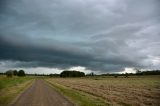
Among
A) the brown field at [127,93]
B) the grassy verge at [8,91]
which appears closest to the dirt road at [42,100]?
the grassy verge at [8,91]

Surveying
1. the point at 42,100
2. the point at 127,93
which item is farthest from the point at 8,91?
the point at 127,93

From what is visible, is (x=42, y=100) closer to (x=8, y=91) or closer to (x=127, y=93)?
(x=127, y=93)

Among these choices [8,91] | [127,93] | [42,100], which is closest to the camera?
[42,100]

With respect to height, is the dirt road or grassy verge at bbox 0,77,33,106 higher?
grassy verge at bbox 0,77,33,106

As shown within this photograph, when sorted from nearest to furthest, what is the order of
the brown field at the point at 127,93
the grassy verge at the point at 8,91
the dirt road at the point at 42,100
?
the dirt road at the point at 42,100 < the brown field at the point at 127,93 < the grassy verge at the point at 8,91

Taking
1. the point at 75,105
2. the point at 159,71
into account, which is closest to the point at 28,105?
the point at 75,105

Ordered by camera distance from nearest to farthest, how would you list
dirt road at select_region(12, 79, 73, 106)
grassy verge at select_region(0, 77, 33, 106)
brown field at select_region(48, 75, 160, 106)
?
dirt road at select_region(12, 79, 73, 106)
brown field at select_region(48, 75, 160, 106)
grassy verge at select_region(0, 77, 33, 106)

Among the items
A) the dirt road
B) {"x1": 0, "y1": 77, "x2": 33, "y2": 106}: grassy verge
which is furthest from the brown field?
{"x1": 0, "y1": 77, "x2": 33, "y2": 106}: grassy verge

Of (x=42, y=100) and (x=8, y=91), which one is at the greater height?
(x=8, y=91)

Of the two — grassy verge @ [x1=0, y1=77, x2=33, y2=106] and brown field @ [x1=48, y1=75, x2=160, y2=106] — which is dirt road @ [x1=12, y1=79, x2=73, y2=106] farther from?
brown field @ [x1=48, y1=75, x2=160, y2=106]

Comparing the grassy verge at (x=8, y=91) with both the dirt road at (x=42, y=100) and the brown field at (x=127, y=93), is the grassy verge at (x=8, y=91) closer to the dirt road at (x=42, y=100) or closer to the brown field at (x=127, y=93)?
the dirt road at (x=42, y=100)

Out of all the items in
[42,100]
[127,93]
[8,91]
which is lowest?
[42,100]

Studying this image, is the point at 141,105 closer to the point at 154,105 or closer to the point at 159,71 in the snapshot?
the point at 154,105

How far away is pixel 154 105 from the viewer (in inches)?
714
